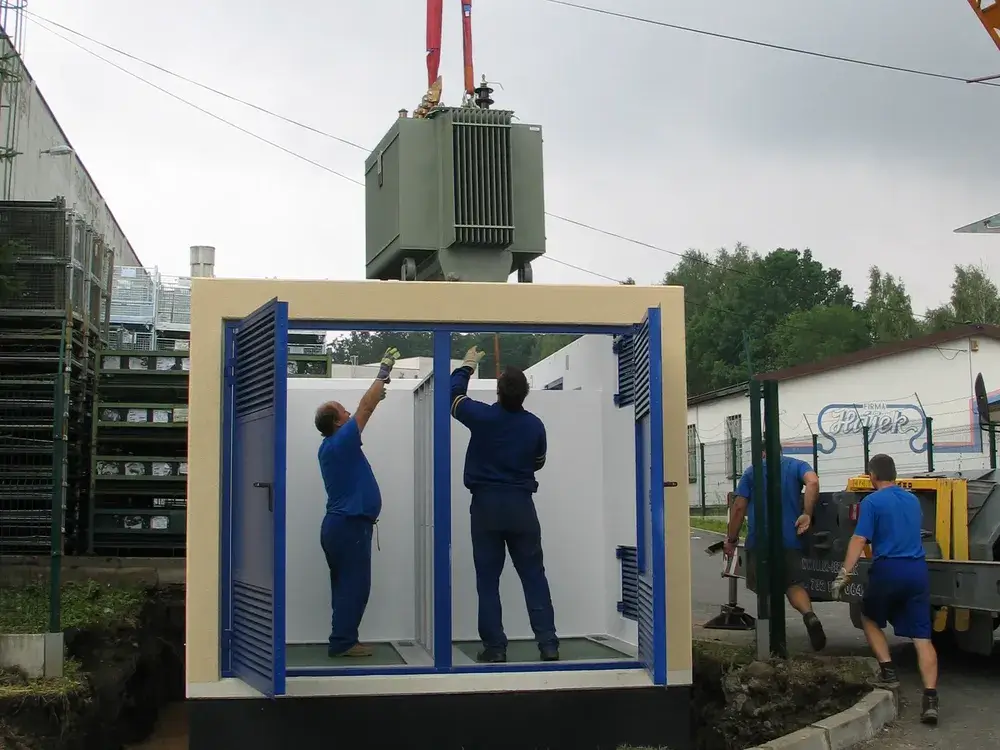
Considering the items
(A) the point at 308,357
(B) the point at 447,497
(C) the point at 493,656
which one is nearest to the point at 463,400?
(B) the point at 447,497

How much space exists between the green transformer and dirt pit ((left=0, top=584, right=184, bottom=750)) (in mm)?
3609

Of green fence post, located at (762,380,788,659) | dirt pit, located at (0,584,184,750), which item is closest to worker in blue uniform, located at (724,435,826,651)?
green fence post, located at (762,380,788,659)

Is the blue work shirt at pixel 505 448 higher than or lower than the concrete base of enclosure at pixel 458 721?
higher

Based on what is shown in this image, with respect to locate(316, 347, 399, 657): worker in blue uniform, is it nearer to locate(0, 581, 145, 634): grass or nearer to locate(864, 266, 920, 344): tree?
locate(0, 581, 145, 634): grass

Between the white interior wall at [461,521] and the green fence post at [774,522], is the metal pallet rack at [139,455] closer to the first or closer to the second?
the white interior wall at [461,521]

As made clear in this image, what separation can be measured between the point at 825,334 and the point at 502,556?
197ft

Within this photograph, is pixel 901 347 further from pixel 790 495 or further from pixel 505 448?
pixel 505 448

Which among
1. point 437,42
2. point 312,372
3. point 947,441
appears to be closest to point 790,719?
point 437,42

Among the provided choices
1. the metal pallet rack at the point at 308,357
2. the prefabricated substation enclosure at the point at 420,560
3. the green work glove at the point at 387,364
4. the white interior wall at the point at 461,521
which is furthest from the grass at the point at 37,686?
the metal pallet rack at the point at 308,357

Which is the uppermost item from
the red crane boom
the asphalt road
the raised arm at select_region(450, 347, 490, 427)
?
the red crane boom

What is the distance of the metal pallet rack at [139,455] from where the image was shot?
39.7 ft

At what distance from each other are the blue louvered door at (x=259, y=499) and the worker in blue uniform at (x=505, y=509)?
133 centimetres

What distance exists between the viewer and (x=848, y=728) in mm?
6336

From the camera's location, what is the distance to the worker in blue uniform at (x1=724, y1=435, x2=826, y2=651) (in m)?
8.57
